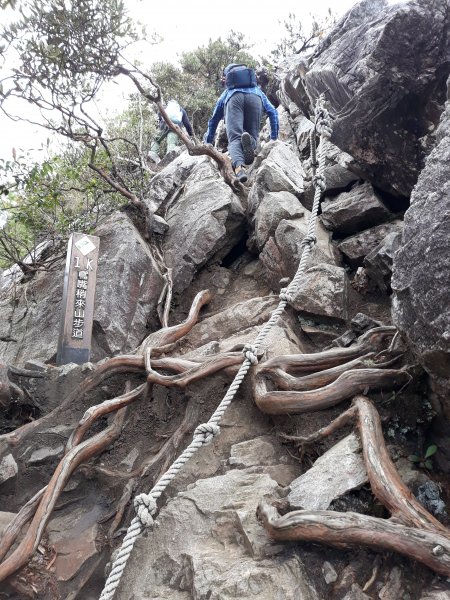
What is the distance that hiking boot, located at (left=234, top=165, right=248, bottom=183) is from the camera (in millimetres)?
8650

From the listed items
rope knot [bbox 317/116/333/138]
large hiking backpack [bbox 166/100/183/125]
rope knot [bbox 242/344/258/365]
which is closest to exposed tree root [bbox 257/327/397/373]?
rope knot [bbox 242/344/258/365]

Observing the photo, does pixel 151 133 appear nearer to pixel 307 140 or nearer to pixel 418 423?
pixel 307 140

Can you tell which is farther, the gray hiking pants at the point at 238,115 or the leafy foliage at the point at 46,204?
the gray hiking pants at the point at 238,115

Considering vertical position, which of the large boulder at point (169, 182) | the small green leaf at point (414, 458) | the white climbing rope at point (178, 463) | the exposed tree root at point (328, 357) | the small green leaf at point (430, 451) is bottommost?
the small green leaf at point (430, 451)

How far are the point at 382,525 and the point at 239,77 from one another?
29.0 ft

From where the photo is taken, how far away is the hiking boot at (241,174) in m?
8.65

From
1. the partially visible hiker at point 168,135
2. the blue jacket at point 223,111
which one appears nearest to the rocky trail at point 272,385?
the blue jacket at point 223,111

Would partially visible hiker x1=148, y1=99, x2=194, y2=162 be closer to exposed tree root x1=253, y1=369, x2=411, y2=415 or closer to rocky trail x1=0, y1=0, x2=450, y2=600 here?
rocky trail x1=0, y1=0, x2=450, y2=600

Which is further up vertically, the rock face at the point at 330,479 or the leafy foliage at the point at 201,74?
the leafy foliage at the point at 201,74

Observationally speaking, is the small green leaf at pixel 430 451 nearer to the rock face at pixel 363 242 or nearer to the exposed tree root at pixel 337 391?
the exposed tree root at pixel 337 391

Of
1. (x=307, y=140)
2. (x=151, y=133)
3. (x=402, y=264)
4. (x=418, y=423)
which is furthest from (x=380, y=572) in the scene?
(x=151, y=133)

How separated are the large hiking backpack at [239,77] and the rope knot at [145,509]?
27.7ft

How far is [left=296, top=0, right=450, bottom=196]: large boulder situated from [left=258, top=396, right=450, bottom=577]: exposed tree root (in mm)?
3929

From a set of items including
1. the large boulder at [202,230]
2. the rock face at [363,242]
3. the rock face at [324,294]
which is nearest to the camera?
the rock face at [324,294]
